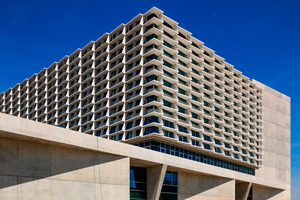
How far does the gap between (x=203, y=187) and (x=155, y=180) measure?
10.7m

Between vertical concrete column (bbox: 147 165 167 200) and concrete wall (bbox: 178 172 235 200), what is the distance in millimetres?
6074

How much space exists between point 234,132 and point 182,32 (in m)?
27.9

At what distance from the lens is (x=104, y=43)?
69312mm

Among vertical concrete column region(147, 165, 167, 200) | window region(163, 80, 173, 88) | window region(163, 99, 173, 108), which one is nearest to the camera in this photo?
vertical concrete column region(147, 165, 167, 200)

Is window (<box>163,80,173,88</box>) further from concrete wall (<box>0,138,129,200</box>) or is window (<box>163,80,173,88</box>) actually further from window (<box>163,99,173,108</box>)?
concrete wall (<box>0,138,129,200</box>)

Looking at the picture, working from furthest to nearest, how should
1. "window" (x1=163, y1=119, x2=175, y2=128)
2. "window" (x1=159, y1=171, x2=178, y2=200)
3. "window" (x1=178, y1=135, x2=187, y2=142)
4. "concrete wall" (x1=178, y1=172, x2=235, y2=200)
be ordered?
"window" (x1=178, y1=135, x2=187, y2=142) → "window" (x1=163, y1=119, x2=175, y2=128) → "concrete wall" (x1=178, y1=172, x2=235, y2=200) → "window" (x1=159, y1=171, x2=178, y2=200)

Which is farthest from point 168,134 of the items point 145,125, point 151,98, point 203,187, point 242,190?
point 203,187

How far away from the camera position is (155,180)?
3634 cm

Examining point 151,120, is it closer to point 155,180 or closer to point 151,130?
point 151,130

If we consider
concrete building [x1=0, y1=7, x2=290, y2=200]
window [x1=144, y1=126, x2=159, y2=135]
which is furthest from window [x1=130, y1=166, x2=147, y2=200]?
window [x1=144, y1=126, x2=159, y2=135]

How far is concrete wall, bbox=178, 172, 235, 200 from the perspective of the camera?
4228 cm

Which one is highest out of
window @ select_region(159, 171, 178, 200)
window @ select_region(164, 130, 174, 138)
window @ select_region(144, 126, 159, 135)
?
window @ select_region(144, 126, 159, 135)

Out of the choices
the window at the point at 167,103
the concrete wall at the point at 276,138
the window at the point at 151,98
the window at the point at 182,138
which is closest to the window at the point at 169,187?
the window at the point at 151,98

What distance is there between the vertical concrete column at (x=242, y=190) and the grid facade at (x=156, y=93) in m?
13.5
